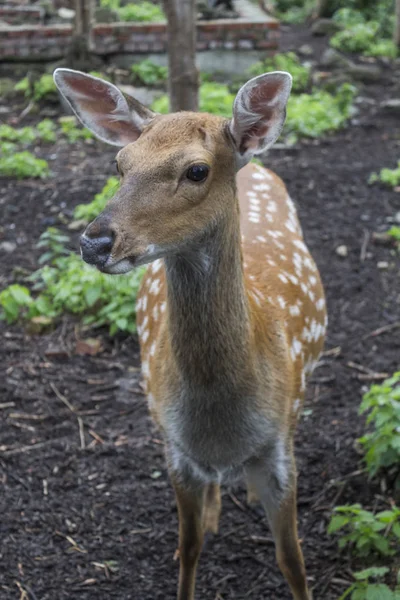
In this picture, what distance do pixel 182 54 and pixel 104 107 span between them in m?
2.77

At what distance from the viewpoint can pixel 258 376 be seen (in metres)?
2.91

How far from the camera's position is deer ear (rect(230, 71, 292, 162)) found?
8.60ft

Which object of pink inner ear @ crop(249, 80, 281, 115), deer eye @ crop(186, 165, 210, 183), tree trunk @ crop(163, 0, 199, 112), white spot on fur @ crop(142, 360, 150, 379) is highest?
pink inner ear @ crop(249, 80, 281, 115)

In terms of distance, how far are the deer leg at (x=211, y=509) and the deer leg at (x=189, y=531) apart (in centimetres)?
45

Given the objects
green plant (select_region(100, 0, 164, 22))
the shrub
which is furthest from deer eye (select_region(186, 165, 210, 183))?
green plant (select_region(100, 0, 164, 22))

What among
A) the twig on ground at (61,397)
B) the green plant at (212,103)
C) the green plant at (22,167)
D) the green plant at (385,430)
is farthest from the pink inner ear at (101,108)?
the green plant at (212,103)

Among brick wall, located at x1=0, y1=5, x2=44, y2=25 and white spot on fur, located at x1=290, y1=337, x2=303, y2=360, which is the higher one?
white spot on fur, located at x1=290, y1=337, x2=303, y2=360

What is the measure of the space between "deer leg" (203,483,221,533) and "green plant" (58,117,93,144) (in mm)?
5255

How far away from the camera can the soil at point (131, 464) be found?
141 inches

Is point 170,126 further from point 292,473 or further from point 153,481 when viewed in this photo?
point 153,481

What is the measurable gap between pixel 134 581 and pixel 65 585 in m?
0.27

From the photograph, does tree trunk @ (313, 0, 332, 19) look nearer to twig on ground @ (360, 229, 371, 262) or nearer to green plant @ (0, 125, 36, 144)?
green plant @ (0, 125, 36, 144)

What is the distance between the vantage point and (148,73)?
986cm

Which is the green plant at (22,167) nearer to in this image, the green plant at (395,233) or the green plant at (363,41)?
the green plant at (395,233)
